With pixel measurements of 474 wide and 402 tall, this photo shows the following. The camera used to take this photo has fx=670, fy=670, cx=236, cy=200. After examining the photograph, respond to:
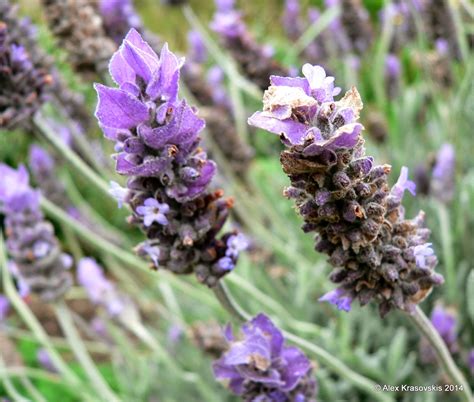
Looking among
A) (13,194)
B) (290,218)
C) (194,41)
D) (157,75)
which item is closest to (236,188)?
(290,218)

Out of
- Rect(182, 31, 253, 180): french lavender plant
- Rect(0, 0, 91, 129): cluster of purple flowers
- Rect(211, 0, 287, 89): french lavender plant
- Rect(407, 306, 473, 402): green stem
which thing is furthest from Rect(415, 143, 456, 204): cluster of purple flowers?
Rect(0, 0, 91, 129): cluster of purple flowers

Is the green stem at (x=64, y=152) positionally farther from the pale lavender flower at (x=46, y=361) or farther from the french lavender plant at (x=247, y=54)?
the pale lavender flower at (x=46, y=361)

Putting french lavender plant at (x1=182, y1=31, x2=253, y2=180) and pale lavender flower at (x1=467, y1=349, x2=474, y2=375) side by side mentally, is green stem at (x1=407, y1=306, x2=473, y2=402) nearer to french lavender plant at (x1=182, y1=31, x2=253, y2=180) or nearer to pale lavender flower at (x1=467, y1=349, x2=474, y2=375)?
pale lavender flower at (x1=467, y1=349, x2=474, y2=375)

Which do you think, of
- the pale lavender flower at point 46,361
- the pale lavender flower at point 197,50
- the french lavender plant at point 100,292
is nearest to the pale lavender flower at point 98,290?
the french lavender plant at point 100,292

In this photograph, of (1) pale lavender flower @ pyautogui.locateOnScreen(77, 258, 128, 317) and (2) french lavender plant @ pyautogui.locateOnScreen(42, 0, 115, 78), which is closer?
(2) french lavender plant @ pyautogui.locateOnScreen(42, 0, 115, 78)

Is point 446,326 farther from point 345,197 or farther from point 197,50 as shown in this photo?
point 197,50
